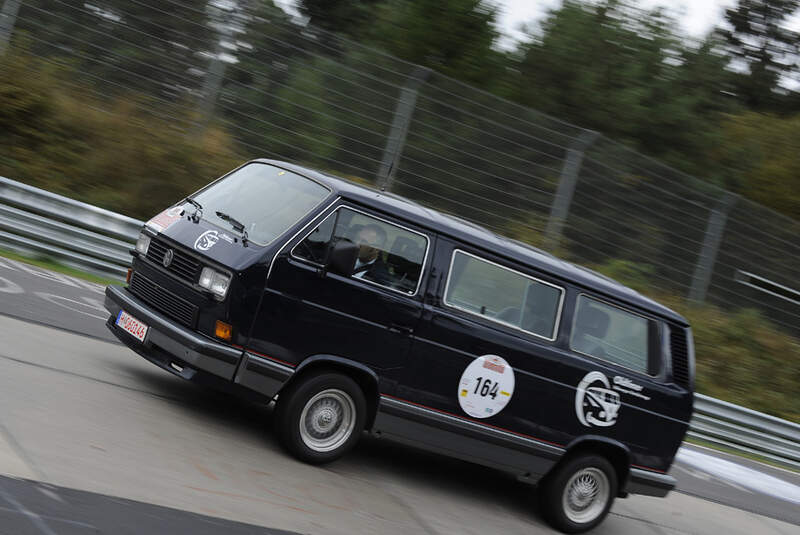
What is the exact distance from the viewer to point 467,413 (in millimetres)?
7344

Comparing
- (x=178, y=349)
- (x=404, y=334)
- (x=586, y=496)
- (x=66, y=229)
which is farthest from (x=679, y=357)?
(x=66, y=229)

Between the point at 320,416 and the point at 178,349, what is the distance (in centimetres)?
112

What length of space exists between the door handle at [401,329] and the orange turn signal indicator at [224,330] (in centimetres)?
118

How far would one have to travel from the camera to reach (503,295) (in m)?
7.56

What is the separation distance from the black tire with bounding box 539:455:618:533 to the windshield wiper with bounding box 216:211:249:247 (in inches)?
127

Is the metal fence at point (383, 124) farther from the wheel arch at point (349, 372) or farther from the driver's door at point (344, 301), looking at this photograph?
the wheel arch at point (349, 372)

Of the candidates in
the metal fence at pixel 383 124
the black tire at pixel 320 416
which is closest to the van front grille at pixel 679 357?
the black tire at pixel 320 416

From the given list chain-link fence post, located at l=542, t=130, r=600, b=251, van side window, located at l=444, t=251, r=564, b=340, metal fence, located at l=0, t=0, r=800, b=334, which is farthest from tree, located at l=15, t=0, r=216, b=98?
van side window, located at l=444, t=251, r=564, b=340

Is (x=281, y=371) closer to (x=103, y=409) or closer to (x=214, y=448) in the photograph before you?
(x=214, y=448)

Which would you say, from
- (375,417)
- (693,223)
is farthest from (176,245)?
(693,223)

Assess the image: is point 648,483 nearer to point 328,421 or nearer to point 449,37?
point 328,421

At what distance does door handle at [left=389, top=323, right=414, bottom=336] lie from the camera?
7059 millimetres

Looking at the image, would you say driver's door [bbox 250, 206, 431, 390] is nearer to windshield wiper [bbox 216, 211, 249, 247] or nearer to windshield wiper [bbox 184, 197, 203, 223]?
windshield wiper [bbox 216, 211, 249, 247]

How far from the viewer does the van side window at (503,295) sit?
291 inches
